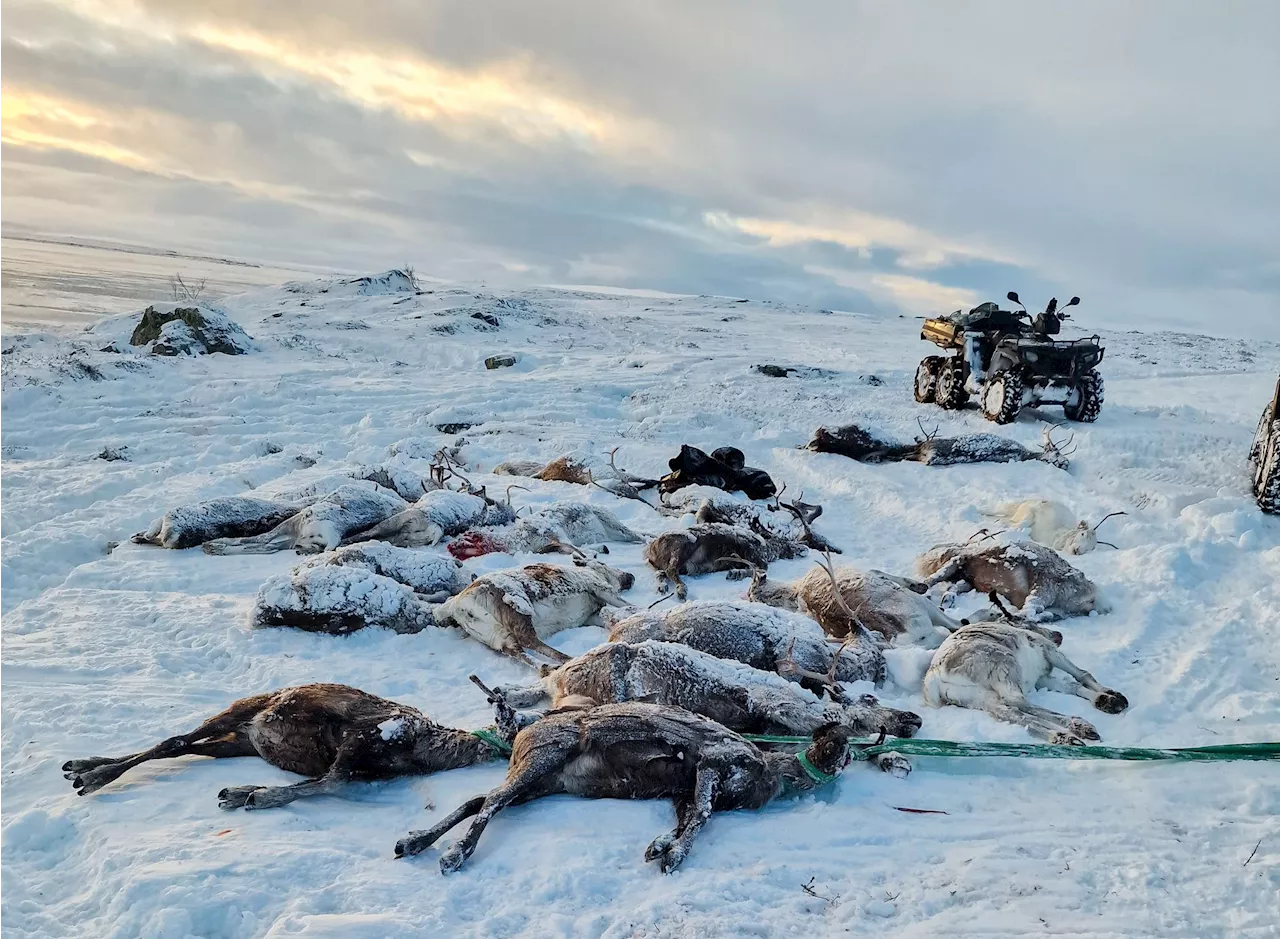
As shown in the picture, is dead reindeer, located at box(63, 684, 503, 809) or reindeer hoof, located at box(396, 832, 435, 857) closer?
reindeer hoof, located at box(396, 832, 435, 857)

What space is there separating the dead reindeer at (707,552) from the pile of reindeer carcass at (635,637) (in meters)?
0.02

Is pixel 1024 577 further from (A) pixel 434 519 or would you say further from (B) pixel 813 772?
(A) pixel 434 519

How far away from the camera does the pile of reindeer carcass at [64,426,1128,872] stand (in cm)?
367

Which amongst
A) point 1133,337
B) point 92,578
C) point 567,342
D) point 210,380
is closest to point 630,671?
point 92,578

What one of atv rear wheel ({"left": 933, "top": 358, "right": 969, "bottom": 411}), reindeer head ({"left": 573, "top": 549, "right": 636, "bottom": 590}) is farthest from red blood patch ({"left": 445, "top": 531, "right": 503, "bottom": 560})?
atv rear wheel ({"left": 933, "top": 358, "right": 969, "bottom": 411})

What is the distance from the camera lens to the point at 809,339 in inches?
1129

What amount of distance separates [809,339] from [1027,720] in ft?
82.8

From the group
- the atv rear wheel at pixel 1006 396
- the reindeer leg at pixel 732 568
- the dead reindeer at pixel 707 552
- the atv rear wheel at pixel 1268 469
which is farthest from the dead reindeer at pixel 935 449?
the reindeer leg at pixel 732 568

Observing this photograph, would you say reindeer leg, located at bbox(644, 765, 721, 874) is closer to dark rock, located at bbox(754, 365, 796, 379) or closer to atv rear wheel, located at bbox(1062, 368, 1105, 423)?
atv rear wheel, located at bbox(1062, 368, 1105, 423)

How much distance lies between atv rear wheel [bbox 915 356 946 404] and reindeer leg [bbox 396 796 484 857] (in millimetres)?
12520

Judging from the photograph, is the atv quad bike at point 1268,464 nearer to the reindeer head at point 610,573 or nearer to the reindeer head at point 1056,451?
the reindeer head at point 1056,451

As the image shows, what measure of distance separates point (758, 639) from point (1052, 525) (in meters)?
3.98

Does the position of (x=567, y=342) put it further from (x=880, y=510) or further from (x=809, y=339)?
(x=880, y=510)

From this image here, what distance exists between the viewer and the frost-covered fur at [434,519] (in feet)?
25.2
